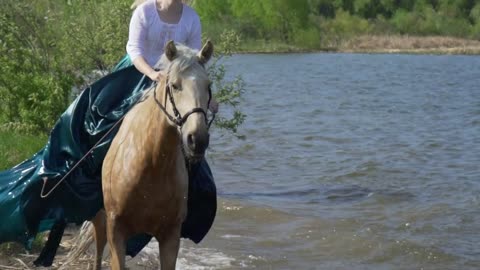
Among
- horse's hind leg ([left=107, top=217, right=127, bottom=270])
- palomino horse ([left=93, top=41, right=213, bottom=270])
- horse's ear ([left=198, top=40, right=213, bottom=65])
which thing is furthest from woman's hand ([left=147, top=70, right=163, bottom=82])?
horse's hind leg ([left=107, top=217, right=127, bottom=270])

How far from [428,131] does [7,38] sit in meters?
15.1

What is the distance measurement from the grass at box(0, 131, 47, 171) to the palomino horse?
3.85 metres

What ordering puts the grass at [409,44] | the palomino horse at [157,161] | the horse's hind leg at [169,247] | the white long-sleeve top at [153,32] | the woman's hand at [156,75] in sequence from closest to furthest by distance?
1. the palomino horse at [157,161]
2. the woman's hand at [156,75]
3. the horse's hind leg at [169,247]
4. the white long-sleeve top at [153,32]
5. the grass at [409,44]

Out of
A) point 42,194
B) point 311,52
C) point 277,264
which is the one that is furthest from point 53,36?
point 311,52

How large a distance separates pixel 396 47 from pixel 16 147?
289 ft

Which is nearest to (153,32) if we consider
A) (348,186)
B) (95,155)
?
(95,155)

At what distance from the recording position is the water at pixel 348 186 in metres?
11.5

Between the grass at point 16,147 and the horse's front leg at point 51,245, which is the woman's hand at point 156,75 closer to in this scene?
the horse's front leg at point 51,245

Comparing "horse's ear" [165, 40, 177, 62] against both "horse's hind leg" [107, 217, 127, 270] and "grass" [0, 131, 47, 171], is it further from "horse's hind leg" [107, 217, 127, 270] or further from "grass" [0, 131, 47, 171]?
"grass" [0, 131, 47, 171]

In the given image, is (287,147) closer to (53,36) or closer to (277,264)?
(53,36)

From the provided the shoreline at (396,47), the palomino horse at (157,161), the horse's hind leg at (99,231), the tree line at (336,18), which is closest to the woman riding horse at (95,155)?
the horse's hind leg at (99,231)

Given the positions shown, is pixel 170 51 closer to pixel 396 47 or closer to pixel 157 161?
pixel 157 161

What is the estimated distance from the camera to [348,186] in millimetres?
16844

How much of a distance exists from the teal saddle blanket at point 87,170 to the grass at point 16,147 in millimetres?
2616
